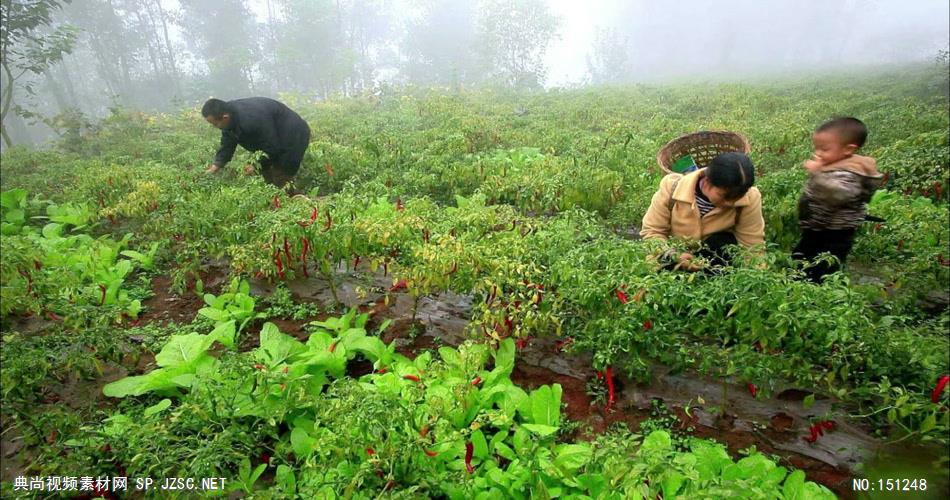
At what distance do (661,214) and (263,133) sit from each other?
5.45m

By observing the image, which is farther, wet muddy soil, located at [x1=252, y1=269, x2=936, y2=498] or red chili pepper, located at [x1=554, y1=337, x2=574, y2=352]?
red chili pepper, located at [x1=554, y1=337, x2=574, y2=352]

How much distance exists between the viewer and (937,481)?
6.67 ft

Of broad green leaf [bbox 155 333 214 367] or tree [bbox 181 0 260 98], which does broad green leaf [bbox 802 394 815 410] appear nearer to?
broad green leaf [bbox 155 333 214 367]

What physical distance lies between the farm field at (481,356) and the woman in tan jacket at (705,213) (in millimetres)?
429

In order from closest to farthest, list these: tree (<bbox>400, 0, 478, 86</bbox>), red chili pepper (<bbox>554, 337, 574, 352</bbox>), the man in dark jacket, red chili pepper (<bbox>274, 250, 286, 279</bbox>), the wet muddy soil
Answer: the wet muddy soil < red chili pepper (<bbox>554, 337, 574, 352</bbox>) < red chili pepper (<bbox>274, 250, 286, 279</bbox>) < the man in dark jacket < tree (<bbox>400, 0, 478, 86</bbox>)

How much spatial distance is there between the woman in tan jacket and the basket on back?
1.56 meters

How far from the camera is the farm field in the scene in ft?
7.19

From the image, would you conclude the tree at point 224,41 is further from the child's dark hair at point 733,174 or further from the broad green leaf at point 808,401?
the broad green leaf at point 808,401

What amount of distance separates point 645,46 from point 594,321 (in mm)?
88637

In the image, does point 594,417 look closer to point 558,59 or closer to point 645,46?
point 645,46

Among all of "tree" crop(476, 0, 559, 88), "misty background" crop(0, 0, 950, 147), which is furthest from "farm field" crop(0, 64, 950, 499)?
"tree" crop(476, 0, 559, 88)

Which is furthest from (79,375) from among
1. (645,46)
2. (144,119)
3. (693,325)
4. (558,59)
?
(558,59)

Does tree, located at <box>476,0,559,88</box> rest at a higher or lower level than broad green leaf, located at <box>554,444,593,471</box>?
higher

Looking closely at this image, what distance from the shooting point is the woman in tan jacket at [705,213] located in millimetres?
3346
